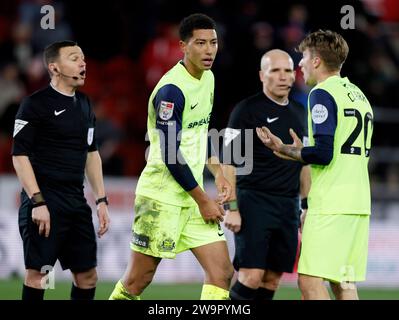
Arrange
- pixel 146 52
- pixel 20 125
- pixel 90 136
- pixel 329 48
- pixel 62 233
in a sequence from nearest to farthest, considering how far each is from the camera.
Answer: pixel 329 48 < pixel 20 125 < pixel 62 233 < pixel 90 136 < pixel 146 52

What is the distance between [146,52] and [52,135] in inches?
290

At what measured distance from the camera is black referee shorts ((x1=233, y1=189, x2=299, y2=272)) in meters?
8.25

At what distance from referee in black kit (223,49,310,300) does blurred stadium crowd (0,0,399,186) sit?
479cm

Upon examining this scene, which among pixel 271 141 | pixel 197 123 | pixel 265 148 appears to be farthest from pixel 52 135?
pixel 265 148

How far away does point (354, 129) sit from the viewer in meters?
6.59

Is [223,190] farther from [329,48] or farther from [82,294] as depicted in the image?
[82,294]

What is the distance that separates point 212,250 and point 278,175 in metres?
1.62

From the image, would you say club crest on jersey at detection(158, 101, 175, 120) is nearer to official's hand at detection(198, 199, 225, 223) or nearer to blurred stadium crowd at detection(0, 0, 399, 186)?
official's hand at detection(198, 199, 225, 223)

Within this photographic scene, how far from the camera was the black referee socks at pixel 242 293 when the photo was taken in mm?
8188

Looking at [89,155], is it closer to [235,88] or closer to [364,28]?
[235,88]

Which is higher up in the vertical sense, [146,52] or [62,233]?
[146,52]

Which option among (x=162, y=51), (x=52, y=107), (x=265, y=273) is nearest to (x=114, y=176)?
(x=162, y=51)

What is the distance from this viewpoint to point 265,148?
841 cm

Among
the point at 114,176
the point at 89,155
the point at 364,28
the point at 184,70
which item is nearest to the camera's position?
the point at 184,70
